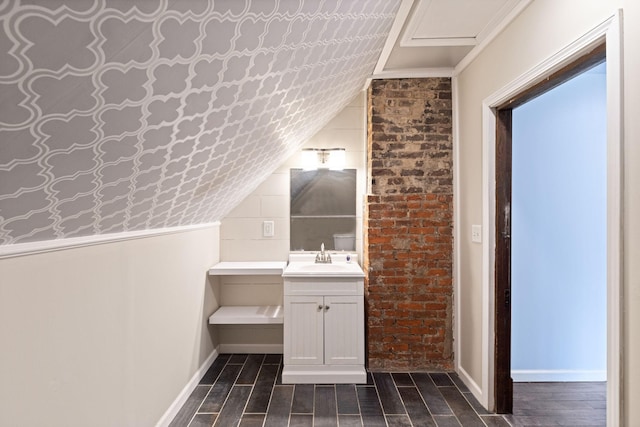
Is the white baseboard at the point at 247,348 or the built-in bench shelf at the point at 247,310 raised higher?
the built-in bench shelf at the point at 247,310

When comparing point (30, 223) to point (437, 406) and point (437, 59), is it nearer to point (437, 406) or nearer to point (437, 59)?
point (437, 406)

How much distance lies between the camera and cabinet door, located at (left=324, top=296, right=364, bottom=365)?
2.78 metres

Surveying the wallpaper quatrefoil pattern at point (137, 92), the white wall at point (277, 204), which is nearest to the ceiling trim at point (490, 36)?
the wallpaper quatrefoil pattern at point (137, 92)

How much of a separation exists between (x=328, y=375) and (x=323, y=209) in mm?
1367

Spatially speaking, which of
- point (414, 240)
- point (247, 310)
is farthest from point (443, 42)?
point (247, 310)

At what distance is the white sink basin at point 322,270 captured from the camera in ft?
9.09

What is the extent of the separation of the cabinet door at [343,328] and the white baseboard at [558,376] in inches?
45.9

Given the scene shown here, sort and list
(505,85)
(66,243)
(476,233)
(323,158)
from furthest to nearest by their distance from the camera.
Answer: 1. (323,158)
2. (476,233)
3. (505,85)
4. (66,243)

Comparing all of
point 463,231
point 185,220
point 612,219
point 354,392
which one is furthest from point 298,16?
point 354,392

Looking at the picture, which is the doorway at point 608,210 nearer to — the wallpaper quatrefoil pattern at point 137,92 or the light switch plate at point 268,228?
the wallpaper quatrefoil pattern at point 137,92

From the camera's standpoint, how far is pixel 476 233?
2557 mm

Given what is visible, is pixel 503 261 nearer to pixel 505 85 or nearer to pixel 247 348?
pixel 505 85

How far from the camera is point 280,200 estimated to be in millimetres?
Result: 3414

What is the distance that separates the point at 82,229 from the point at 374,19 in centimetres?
153
